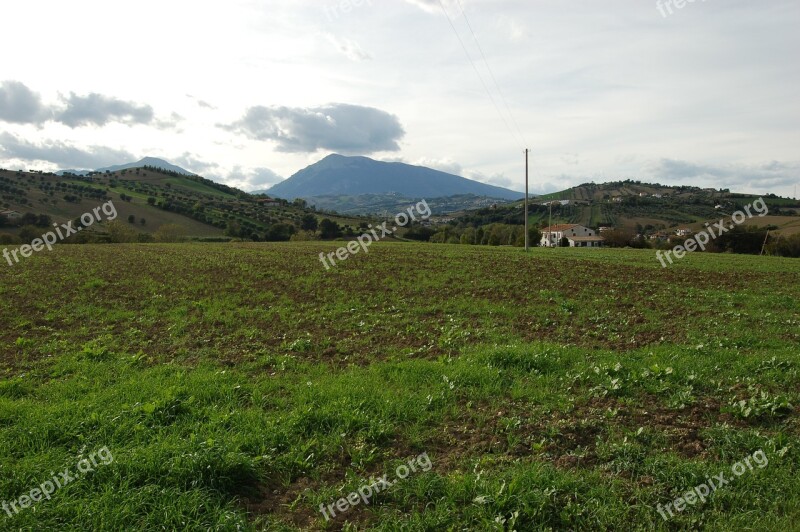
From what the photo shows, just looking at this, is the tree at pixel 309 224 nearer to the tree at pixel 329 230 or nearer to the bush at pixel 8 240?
the tree at pixel 329 230

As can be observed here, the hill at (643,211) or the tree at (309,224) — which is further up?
the hill at (643,211)

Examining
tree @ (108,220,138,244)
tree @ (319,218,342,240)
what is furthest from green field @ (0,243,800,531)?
tree @ (319,218,342,240)

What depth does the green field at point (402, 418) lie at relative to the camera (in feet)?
14.9

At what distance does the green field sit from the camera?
4.55 m

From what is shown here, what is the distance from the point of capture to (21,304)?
16062 mm

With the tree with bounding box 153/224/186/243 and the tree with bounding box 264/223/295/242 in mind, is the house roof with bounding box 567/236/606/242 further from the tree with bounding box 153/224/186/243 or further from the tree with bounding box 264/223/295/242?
the tree with bounding box 153/224/186/243

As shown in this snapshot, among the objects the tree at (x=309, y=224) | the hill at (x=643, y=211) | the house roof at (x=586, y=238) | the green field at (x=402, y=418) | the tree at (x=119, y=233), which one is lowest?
the green field at (x=402, y=418)

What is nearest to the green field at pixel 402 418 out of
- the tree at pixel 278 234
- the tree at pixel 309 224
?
the tree at pixel 278 234

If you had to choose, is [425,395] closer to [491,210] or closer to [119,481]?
[119,481]

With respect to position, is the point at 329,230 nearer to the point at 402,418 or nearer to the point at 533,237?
the point at 533,237

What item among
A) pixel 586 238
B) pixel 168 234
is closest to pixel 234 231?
pixel 168 234

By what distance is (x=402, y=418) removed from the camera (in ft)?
21.5

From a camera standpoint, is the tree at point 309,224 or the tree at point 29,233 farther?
the tree at point 309,224

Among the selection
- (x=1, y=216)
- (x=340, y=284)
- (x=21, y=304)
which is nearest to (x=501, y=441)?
(x=340, y=284)
